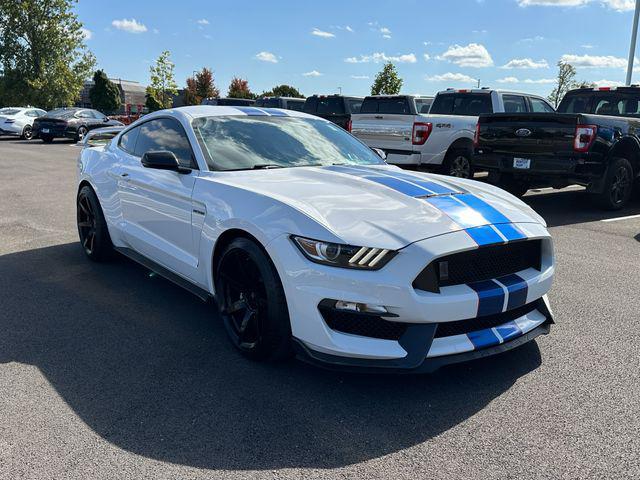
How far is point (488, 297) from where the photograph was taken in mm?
2988

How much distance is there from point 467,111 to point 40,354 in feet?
32.8

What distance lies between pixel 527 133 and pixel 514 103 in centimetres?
352

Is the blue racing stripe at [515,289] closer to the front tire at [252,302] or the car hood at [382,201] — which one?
the car hood at [382,201]

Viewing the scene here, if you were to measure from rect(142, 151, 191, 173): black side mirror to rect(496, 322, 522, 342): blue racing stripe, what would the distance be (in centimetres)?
234

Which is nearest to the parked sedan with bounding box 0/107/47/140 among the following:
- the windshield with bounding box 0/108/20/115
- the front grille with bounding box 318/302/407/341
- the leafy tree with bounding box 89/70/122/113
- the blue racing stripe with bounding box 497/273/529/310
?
the windshield with bounding box 0/108/20/115

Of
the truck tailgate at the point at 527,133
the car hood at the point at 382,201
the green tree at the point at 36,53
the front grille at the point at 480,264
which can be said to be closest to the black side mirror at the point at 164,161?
the car hood at the point at 382,201

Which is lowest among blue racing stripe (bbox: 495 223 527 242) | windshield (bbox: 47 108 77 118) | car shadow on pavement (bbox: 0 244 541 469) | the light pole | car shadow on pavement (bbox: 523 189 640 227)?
car shadow on pavement (bbox: 0 244 541 469)

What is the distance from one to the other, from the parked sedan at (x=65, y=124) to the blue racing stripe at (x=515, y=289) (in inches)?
914

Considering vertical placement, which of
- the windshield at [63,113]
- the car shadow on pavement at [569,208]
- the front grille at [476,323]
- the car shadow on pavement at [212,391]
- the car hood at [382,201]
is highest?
the windshield at [63,113]

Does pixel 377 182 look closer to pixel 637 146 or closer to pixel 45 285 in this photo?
pixel 45 285

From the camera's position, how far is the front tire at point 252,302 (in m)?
3.11

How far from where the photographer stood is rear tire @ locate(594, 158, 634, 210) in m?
8.34

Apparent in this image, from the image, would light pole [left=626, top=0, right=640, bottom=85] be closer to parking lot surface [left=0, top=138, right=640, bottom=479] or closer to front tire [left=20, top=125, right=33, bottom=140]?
parking lot surface [left=0, top=138, right=640, bottom=479]

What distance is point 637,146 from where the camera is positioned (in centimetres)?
860
